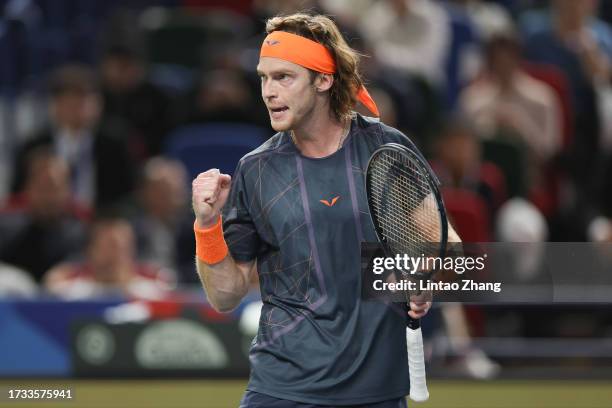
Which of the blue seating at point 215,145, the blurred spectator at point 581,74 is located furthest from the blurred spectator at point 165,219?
the blurred spectator at point 581,74

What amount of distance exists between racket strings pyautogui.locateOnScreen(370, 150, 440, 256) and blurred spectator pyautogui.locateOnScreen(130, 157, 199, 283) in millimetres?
4269

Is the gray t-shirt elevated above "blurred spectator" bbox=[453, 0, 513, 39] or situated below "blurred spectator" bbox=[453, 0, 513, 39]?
below

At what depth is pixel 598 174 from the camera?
9.12 m

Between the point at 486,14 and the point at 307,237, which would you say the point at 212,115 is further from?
the point at 307,237

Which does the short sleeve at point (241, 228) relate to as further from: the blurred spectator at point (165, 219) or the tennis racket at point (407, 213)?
the blurred spectator at point (165, 219)

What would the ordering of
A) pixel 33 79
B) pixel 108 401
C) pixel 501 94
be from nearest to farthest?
pixel 108 401 → pixel 501 94 → pixel 33 79

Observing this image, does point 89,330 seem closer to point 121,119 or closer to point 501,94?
point 121,119

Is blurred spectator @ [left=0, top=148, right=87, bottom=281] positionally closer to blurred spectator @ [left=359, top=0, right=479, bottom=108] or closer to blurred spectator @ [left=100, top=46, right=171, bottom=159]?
blurred spectator @ [left=100, top=46, right=171, bottom=159]

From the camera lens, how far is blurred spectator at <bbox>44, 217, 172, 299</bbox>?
24.9ft

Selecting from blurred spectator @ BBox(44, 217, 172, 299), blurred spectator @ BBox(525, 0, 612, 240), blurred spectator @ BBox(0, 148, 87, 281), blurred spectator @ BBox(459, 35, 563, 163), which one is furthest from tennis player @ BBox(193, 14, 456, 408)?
blurred spectator @ BBox(459, 35, 563, 163)

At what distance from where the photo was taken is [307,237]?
395cm

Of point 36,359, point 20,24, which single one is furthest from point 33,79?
point 36,359

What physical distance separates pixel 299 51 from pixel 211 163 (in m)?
5.07

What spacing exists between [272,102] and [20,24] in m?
6.89
